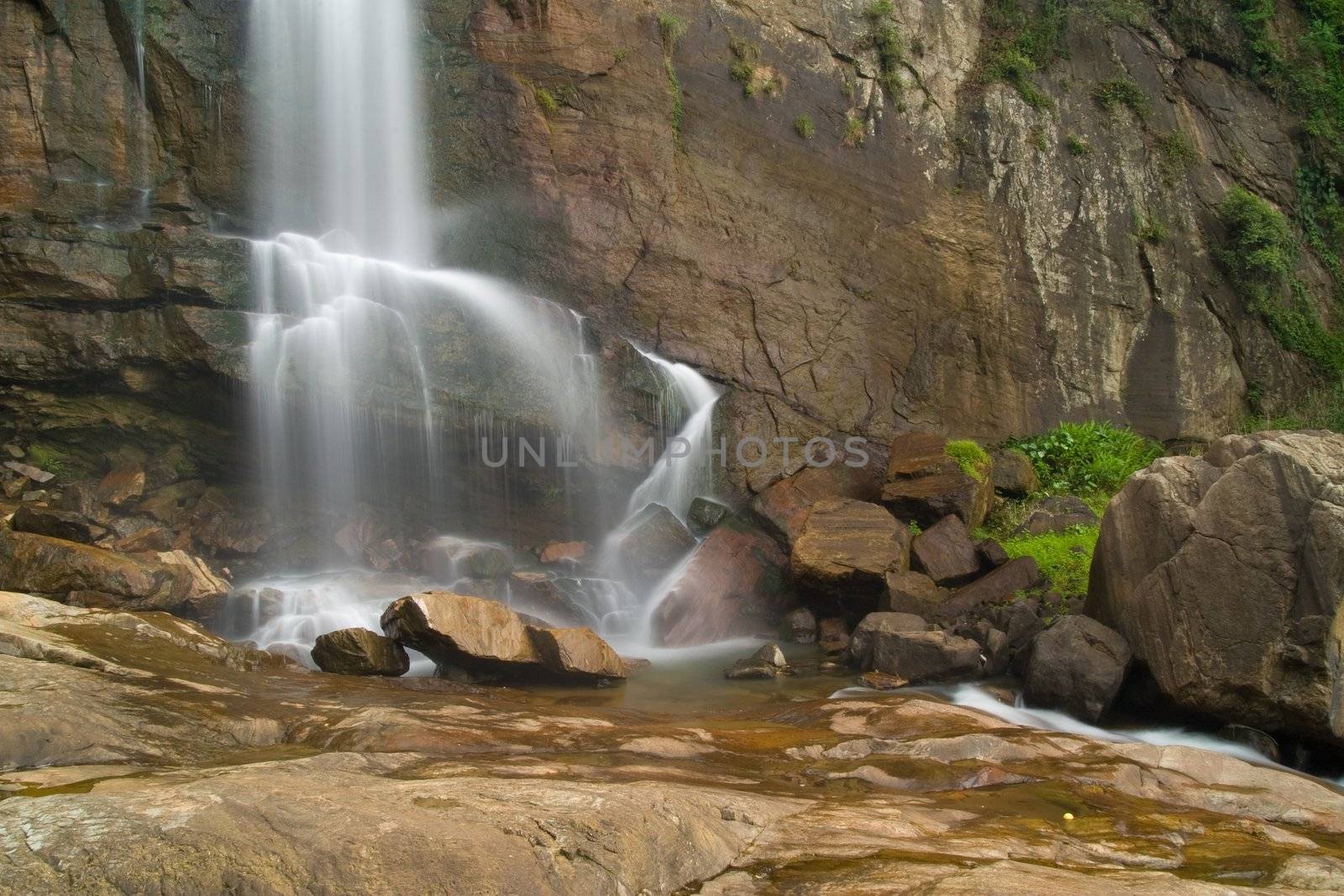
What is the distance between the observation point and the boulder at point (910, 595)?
34.1 ft

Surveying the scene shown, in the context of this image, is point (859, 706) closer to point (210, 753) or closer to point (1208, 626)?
point (1208, 626)

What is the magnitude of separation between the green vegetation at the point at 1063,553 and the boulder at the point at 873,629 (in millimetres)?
1983

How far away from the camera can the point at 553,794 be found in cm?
417

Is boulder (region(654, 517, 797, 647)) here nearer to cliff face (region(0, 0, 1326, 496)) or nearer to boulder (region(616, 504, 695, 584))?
boulder (region(616, 504, 695, 584))

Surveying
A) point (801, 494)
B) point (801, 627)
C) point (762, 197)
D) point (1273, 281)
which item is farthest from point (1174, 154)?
point (801, 627)

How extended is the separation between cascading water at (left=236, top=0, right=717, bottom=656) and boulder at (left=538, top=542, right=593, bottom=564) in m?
0.57

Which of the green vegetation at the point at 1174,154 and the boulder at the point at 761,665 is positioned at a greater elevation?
the green vegetation at the point at 1174,154

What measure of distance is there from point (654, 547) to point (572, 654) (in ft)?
12.4

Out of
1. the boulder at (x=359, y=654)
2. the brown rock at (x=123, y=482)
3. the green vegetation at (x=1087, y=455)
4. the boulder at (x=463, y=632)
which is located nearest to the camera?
the boulder at (x=463, y=632)

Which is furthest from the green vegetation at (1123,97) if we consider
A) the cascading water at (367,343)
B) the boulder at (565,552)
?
the boulder at (565,552)

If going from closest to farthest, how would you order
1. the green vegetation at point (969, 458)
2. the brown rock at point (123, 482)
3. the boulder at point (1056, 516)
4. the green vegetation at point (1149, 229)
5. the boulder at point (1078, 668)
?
the boulder at point (1078, 668)
the brown rock at point (123, 482)
the boulder at point (1056, 516)
the green vegetation at point (969, 458)
the green vegetation at point (1149, 229)

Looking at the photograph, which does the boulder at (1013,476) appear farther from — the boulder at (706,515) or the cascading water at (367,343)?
the cascading water at (367,343)

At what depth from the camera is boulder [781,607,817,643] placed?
11.1 m

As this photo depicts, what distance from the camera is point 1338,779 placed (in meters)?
6.96
